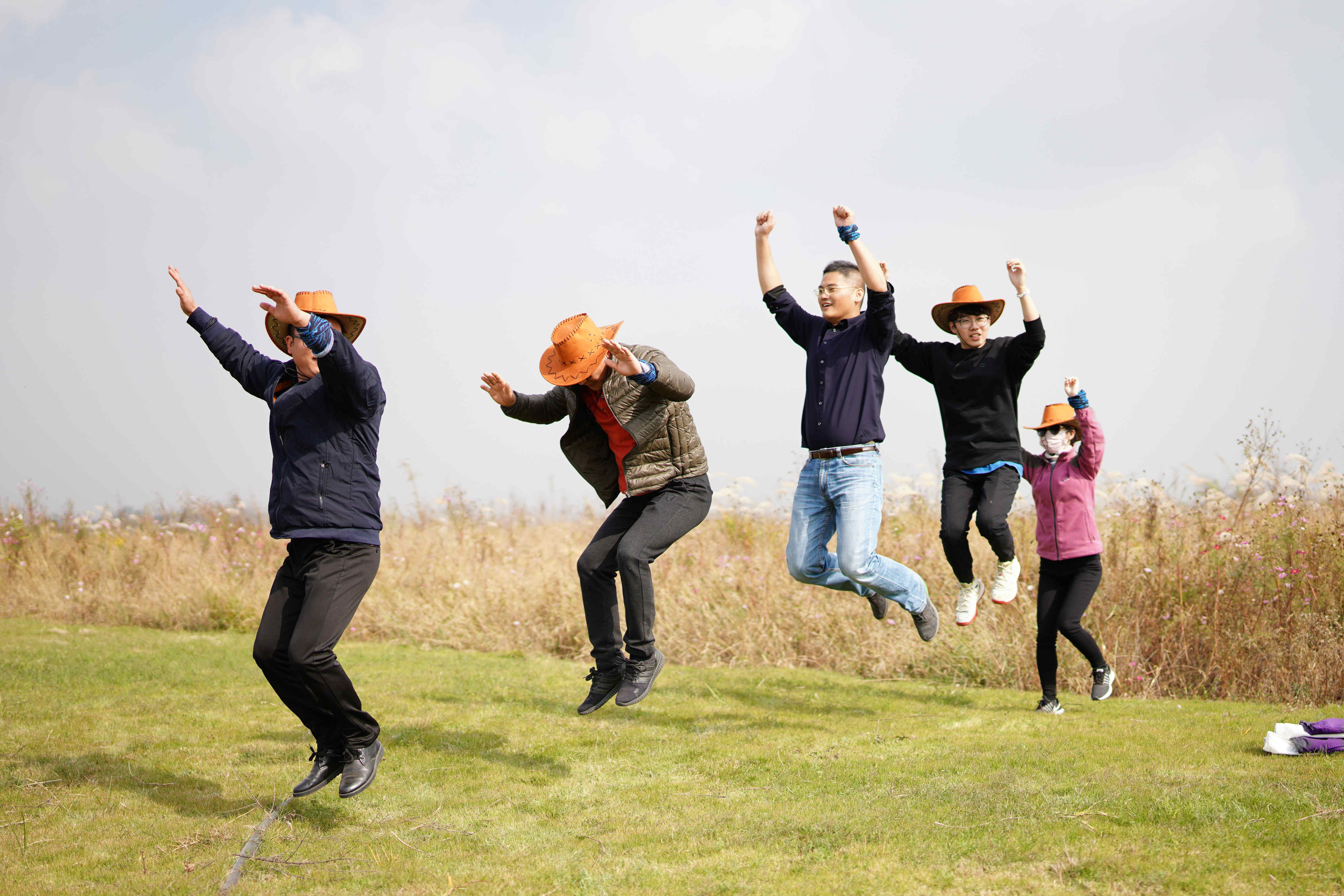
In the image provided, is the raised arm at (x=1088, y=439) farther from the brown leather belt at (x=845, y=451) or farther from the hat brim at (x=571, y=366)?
the hat brim at (x=571, y=366)

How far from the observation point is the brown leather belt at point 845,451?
20.8 ft

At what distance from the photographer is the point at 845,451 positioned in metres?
6.35

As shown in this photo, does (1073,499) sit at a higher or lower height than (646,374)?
lower

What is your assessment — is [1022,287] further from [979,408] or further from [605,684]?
[605,684]

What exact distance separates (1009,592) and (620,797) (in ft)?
10.6

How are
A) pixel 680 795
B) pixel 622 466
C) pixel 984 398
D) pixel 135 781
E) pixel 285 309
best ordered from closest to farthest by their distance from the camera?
pixel 285 309, pixel 680 795, pixel 622 466, pixel 135 781, pixel 984 398

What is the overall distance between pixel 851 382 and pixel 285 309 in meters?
3.44

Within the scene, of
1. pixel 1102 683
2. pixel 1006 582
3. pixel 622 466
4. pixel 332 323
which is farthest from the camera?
pixel 1102 683

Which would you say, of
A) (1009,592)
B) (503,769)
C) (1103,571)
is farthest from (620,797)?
A: (1103,571)

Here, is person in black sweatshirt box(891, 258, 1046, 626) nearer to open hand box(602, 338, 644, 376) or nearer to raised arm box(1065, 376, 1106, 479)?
raised arm box(1065, 376, 1106, 479)

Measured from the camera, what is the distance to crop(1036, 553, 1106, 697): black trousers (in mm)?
7688

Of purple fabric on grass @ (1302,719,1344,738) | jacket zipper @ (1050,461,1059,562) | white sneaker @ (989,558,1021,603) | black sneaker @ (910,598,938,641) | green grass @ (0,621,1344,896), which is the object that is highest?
jacket zipper @ (1050,461,1059,562)

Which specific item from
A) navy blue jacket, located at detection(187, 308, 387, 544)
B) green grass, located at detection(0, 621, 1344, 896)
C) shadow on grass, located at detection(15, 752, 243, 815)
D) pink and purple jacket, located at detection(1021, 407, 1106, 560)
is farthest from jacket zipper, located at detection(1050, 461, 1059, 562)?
shadow on grass, located at detection(15, 752, 243, 815)

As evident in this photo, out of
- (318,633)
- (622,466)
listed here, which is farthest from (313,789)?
(622,466)
